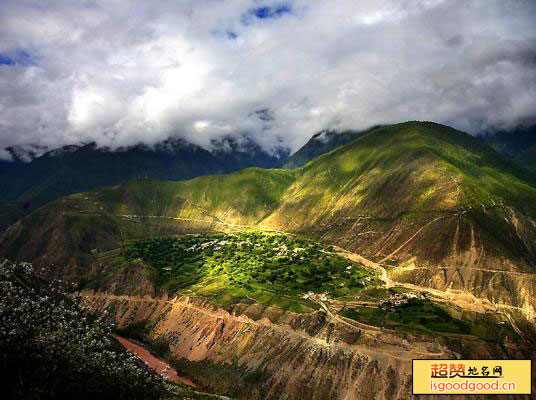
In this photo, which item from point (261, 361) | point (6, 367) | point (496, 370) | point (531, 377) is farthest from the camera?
point (261, 361)

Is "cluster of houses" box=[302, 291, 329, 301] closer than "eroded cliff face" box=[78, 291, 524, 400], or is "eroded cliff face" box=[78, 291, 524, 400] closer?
"eroded cliff face" box=[78, 291, 524, 400]

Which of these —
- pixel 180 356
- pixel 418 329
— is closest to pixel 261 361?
pixel 180 356

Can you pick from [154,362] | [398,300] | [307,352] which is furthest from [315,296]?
[154,362]

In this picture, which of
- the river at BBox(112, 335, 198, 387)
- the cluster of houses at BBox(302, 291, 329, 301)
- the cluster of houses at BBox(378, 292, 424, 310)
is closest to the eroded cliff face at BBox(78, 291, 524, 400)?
the river at BBox(112, 335, 198, 387)

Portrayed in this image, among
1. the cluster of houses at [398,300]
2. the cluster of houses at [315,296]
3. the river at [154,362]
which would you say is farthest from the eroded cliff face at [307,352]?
the cluster of houses at [398,300]

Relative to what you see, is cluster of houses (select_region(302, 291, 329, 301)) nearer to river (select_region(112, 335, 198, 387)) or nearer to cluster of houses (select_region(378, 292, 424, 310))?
cluster of houses (select_region(378, 292, 424, 310))

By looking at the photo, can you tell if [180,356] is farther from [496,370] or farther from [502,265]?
[502,265]

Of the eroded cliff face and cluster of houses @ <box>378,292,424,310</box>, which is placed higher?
cluster of houses @ <box>378,292,424,310</box>

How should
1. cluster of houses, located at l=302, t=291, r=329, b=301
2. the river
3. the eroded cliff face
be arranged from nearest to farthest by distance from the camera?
the eroded cliff face
the river
cluster of houses, located at l=302, t=291, r=329, b=301
